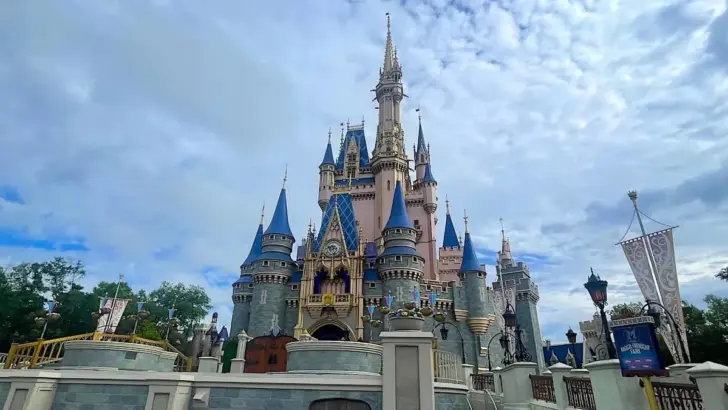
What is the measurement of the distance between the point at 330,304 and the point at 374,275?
15.1ft

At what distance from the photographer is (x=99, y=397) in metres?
9.17

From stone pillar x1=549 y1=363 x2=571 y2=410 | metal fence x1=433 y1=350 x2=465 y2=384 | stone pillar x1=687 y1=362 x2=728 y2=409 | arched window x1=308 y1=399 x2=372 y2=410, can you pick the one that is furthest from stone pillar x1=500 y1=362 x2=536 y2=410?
stone pillar x1=687 y1=362 x2=728 y2=409

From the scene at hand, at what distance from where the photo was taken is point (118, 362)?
12.7m

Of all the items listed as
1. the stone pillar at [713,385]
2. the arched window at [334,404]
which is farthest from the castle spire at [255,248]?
the stone pillar at [713,385]

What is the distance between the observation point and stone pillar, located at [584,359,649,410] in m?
7.16

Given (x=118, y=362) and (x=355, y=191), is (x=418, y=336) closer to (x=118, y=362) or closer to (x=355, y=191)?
(x=118, y=362)

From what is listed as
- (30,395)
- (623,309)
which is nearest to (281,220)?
(30,395)

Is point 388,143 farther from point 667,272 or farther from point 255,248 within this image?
point 667,272

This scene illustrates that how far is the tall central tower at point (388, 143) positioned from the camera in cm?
4053

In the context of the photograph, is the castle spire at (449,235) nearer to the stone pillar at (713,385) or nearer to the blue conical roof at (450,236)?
the blue conical roof at (450,236)

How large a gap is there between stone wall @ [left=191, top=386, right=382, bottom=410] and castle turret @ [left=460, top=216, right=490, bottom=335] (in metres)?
25.5

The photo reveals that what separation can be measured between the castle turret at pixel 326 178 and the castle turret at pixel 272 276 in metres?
7.22

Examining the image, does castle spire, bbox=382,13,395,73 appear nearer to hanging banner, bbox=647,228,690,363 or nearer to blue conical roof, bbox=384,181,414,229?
blue conical roof, bbox=384,181,414,229

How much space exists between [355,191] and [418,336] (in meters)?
34.4
